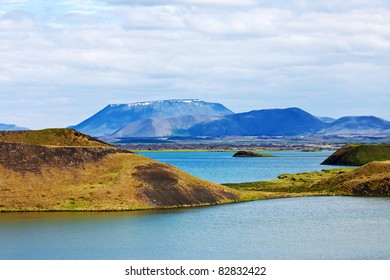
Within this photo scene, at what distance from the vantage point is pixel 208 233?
2817 inches

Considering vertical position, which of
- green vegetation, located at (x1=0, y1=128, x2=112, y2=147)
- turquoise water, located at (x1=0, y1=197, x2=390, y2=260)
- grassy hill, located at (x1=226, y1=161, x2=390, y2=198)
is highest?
green vegetation, located at (x1=0, y1=128, x2=112, y2=147)

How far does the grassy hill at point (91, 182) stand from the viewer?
91.9 metres

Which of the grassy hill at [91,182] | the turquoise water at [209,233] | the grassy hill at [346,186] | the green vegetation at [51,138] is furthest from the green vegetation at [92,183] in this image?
the green vegetation at [51,138]

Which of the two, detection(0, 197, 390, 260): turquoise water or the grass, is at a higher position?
the grass

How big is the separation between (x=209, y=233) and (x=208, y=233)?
12cm

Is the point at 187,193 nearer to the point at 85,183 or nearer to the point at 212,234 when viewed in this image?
the point at 85,183

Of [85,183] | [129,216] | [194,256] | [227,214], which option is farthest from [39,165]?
[194,256]

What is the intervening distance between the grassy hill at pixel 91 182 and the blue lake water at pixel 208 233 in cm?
379

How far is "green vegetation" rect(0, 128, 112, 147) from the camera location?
11362 cm

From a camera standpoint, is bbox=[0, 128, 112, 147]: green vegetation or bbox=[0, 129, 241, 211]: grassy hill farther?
bbox=[0, 128, 112, 147]: green vegetation

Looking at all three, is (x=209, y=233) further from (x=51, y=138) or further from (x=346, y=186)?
(x=51, y=138)

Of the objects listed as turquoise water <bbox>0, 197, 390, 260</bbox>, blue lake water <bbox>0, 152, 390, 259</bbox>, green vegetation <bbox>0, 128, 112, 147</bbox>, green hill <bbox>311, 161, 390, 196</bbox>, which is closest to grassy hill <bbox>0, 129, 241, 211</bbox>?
blue lake water <bbox>0, 152, 390, 259</bbox>

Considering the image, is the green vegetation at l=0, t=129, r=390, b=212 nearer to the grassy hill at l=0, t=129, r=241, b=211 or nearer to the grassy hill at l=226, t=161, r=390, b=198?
the grassy hill at l=0, t=129, r=241, b=211

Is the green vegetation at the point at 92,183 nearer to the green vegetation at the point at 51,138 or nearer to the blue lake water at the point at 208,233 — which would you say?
the blue lake water at the point at 208,233
